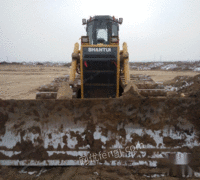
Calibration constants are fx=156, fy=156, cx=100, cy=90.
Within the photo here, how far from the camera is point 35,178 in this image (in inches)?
81.9

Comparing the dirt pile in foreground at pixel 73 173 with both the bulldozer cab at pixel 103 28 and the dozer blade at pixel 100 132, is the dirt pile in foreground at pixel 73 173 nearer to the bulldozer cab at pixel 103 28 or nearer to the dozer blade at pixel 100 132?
the dozer blade at pixel 100 132

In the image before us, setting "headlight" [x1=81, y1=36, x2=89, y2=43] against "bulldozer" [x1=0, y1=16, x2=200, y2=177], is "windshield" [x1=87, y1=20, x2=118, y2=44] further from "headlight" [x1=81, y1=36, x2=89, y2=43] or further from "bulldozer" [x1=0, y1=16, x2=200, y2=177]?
"bulldozer" [x1=0, y1=16, x2=200, y2=177]

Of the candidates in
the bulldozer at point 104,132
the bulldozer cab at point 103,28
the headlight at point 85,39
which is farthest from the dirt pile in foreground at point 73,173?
the bulldozer cab at point 103,28

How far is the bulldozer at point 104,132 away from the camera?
2.26m

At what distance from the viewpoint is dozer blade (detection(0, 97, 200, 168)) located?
2266 mm

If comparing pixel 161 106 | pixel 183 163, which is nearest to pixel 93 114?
pixel 161 106

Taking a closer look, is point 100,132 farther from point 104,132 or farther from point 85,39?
point 85,39

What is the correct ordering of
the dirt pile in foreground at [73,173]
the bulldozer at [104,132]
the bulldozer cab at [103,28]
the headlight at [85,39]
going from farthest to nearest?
the bulldozer cab at [103,28] < the headlight at [85,39] < the bulldozer at [104,132] < the dirt pile in foreground at [73,173]

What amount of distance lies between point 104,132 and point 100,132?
0.06 m

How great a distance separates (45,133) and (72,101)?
0.64m

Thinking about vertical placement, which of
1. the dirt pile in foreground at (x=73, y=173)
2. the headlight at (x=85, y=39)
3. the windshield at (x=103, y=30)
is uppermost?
the windshield at (x=103, y=30)

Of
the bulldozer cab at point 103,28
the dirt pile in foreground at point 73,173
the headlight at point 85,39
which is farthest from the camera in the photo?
the bulldozer cab at point 103,28

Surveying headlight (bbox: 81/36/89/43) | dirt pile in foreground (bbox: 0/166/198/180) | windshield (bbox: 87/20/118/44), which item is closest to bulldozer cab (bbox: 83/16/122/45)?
windshield (bbox: 87/20/118/44)

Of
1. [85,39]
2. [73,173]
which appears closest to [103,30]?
[85,39]
